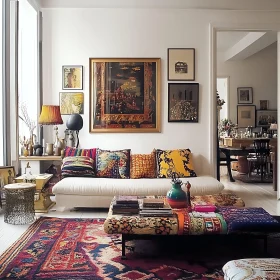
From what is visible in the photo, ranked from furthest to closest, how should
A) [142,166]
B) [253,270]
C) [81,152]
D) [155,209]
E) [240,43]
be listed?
[240,43], [81,152], [142,166], [155,209], [253,270]

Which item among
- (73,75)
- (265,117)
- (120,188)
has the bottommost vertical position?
(120,188)

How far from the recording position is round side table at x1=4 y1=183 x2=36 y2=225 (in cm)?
408

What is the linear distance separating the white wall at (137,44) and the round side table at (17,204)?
177cm

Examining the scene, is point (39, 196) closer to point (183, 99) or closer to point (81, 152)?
point (81, 152)

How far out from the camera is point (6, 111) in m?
4.87

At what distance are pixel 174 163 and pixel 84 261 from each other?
252 cm

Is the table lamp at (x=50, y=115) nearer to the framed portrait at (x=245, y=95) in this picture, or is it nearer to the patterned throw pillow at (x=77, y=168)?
the patterned throw pillow at (x=77, y=168)

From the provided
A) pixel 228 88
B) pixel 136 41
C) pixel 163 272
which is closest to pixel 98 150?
pixel 136 41

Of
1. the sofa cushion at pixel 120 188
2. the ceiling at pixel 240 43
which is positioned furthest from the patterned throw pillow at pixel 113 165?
the ceiling at pixel 240 43

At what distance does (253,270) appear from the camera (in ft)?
6.37

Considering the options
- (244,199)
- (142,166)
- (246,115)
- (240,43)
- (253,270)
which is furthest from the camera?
(246,115)

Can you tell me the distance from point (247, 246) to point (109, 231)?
48.4 inches

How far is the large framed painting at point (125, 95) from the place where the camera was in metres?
5.71

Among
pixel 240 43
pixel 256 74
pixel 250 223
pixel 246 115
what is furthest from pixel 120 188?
pixel 256 74
